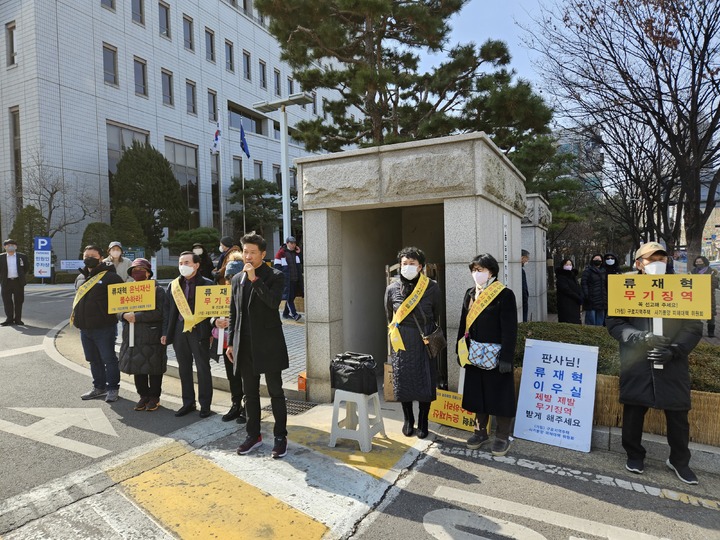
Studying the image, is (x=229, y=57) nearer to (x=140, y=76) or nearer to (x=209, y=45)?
(x=209, y=45)

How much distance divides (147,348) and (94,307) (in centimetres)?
105

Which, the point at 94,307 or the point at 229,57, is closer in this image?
the point at 94,307

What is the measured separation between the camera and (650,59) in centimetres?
899

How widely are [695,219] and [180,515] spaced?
12.2 m

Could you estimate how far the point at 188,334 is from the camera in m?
5.13

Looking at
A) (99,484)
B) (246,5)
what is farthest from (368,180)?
(246,5)

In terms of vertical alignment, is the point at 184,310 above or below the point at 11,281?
below

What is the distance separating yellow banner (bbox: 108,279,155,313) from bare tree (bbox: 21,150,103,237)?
20.5m

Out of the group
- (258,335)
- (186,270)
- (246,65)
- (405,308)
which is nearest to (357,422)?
(405,308)

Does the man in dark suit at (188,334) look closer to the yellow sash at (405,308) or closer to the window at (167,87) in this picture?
the yellow sash at (405,308)

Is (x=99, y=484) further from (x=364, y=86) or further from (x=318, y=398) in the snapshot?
(x=364, y=86)

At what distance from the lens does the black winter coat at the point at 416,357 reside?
14.2 feet

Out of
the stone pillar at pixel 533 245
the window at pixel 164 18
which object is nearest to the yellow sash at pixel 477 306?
the stone pillar at pixel 533 245

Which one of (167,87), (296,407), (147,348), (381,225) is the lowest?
(296,407)
